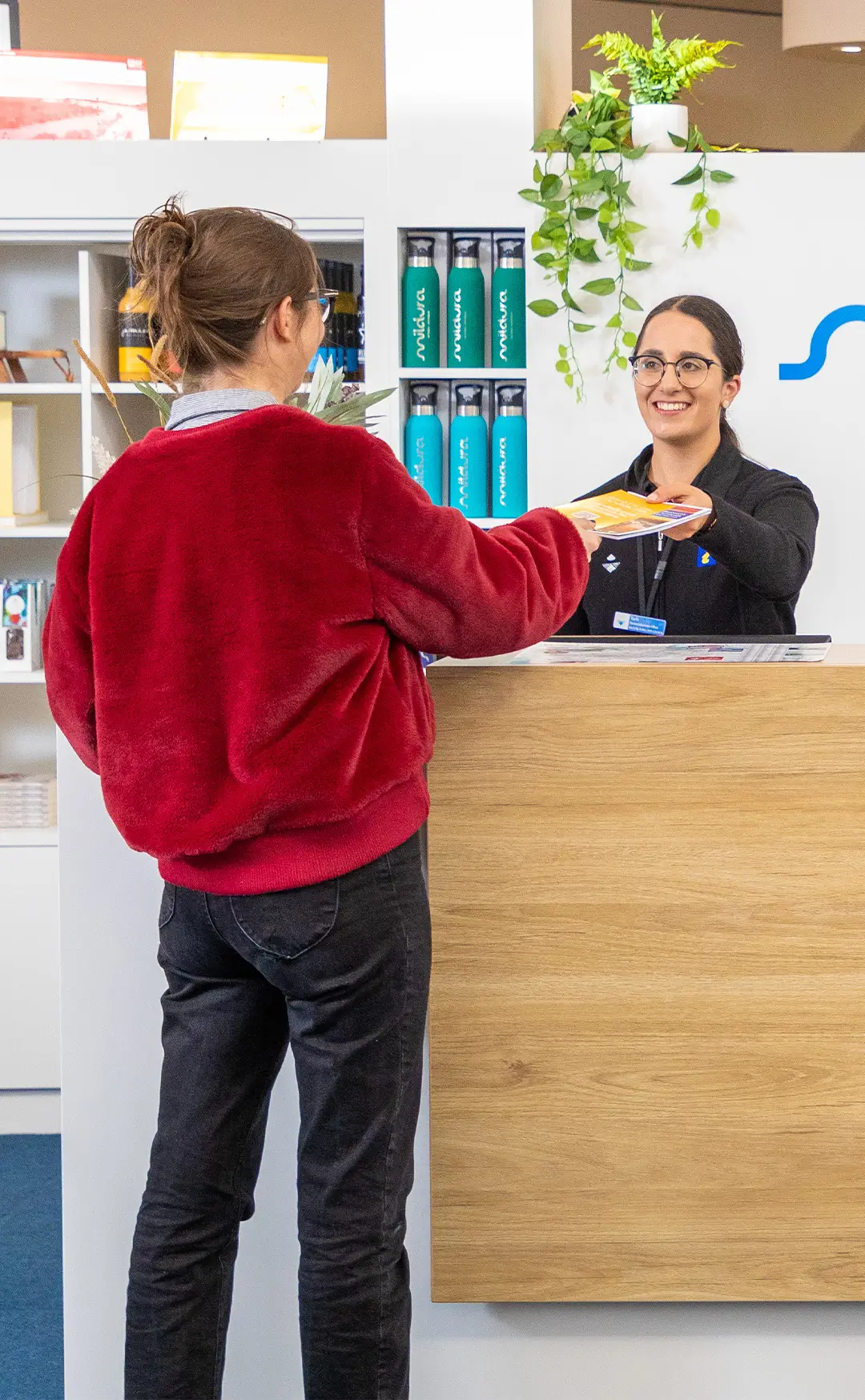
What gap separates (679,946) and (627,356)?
1.79 metres

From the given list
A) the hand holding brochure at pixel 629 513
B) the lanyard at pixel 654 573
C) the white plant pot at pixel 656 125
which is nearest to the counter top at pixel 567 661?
the hand holding brochure at pixel 629 513

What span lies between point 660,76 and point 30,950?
252 cm

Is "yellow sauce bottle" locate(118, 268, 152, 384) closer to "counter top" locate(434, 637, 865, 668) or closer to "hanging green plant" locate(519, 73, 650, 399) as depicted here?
"hanging green plant" locate(519, 73, 650, 399)

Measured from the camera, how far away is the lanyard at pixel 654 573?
2477 mm

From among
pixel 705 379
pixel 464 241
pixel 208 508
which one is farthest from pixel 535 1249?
pixel 464 241

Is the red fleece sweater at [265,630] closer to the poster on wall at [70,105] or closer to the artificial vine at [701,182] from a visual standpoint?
the artificial vine at [701,182]

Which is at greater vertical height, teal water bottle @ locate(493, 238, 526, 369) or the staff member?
teal water bottle @ locate(493, 238, 526, 369)

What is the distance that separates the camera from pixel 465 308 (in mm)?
3141

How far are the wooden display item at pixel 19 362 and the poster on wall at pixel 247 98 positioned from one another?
62cm

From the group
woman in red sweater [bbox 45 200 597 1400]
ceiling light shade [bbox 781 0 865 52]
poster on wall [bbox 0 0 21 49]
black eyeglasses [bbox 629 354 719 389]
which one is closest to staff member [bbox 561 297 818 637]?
black eyeglasses [bbox 629 354 719 389]

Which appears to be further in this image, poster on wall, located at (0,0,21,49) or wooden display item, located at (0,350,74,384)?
poster on wall, located at (0,0,21,49)

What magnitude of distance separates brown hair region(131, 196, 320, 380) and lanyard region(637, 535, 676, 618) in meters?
1.32

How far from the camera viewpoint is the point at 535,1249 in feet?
5.23

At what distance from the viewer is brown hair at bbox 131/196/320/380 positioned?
4.10ft
